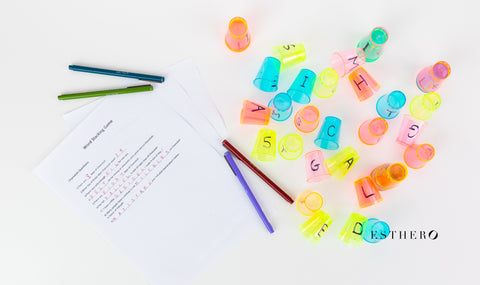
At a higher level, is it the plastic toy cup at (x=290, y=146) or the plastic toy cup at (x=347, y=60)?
the plastic toy cup at (x=347, y=60)

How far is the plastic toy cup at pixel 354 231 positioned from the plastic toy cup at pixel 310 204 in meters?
0.10

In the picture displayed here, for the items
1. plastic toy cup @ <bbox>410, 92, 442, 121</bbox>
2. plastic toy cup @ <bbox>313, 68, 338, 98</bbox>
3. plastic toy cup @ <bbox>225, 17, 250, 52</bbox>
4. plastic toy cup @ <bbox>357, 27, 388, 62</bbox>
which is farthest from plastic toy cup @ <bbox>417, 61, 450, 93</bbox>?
plastic toy cup @ <bbox>225, 17, 250, 52</bbox>

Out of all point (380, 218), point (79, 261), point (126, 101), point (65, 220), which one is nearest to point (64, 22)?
point (126, 101)

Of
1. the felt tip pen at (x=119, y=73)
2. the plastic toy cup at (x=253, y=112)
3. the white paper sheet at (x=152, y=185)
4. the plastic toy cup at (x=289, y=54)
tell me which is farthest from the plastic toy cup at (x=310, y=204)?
the felt tip pen at (x=119, y=73)

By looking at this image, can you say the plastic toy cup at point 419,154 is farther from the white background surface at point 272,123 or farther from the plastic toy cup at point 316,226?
the plastic toy cup at point 316,226

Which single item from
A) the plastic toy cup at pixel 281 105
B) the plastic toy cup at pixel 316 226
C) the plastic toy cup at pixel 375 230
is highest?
the plastic toy cup at pixel 281 105

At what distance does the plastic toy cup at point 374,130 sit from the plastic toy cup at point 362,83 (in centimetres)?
7

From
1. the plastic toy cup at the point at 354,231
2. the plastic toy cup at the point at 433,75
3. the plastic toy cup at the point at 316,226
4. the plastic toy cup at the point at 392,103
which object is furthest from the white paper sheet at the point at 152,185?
the plastic toy cup at the point at 433,75

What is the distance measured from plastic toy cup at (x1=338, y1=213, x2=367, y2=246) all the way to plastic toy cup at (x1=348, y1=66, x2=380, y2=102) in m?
0.32

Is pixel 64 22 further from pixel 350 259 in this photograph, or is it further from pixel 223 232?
pixel 350 259

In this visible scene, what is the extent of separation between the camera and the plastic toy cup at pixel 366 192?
3.22ft

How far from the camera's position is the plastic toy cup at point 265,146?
977mm

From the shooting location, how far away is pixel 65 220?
0.97 meters

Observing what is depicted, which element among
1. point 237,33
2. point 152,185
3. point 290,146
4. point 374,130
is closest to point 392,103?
point 374,130
